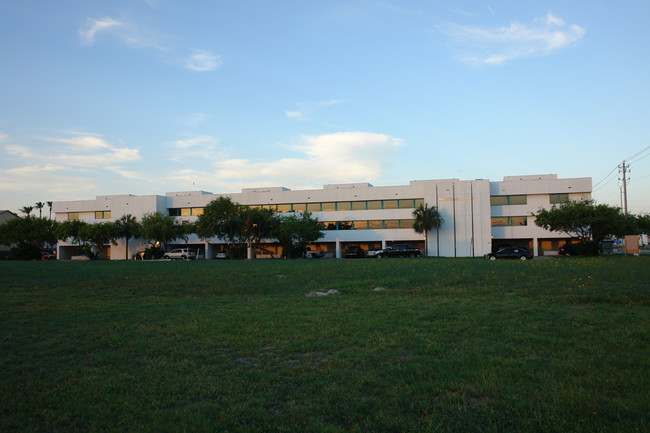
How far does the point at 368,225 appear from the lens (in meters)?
77.3

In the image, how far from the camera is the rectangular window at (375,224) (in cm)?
7668

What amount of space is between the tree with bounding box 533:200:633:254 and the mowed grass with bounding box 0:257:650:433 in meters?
38.4

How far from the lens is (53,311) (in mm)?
13875

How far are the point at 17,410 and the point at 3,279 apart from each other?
23.5 metres

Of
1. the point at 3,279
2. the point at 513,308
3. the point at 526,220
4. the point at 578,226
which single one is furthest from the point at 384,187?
the point at 513,308

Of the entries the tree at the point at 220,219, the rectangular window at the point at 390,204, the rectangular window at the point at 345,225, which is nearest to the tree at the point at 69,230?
the tree at the point at 220,219

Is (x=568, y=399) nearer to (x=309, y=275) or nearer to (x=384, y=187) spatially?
(x=309, y=275)

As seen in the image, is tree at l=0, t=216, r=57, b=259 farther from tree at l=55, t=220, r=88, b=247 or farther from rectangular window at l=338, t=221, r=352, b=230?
rectangular window at l=338, t=221, r=352, b=230

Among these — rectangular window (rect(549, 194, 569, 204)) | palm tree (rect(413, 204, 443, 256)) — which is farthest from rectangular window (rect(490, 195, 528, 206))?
palm tree (rect(413, 204, 443, 256))

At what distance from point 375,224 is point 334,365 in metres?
70.1

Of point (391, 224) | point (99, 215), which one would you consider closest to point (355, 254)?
point (391, 224)

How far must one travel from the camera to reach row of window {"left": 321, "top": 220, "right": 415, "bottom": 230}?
7588cm

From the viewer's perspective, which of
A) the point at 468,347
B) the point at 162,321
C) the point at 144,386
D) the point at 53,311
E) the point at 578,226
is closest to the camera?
the point at 144,386

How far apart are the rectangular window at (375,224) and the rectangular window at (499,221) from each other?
1723 cm
